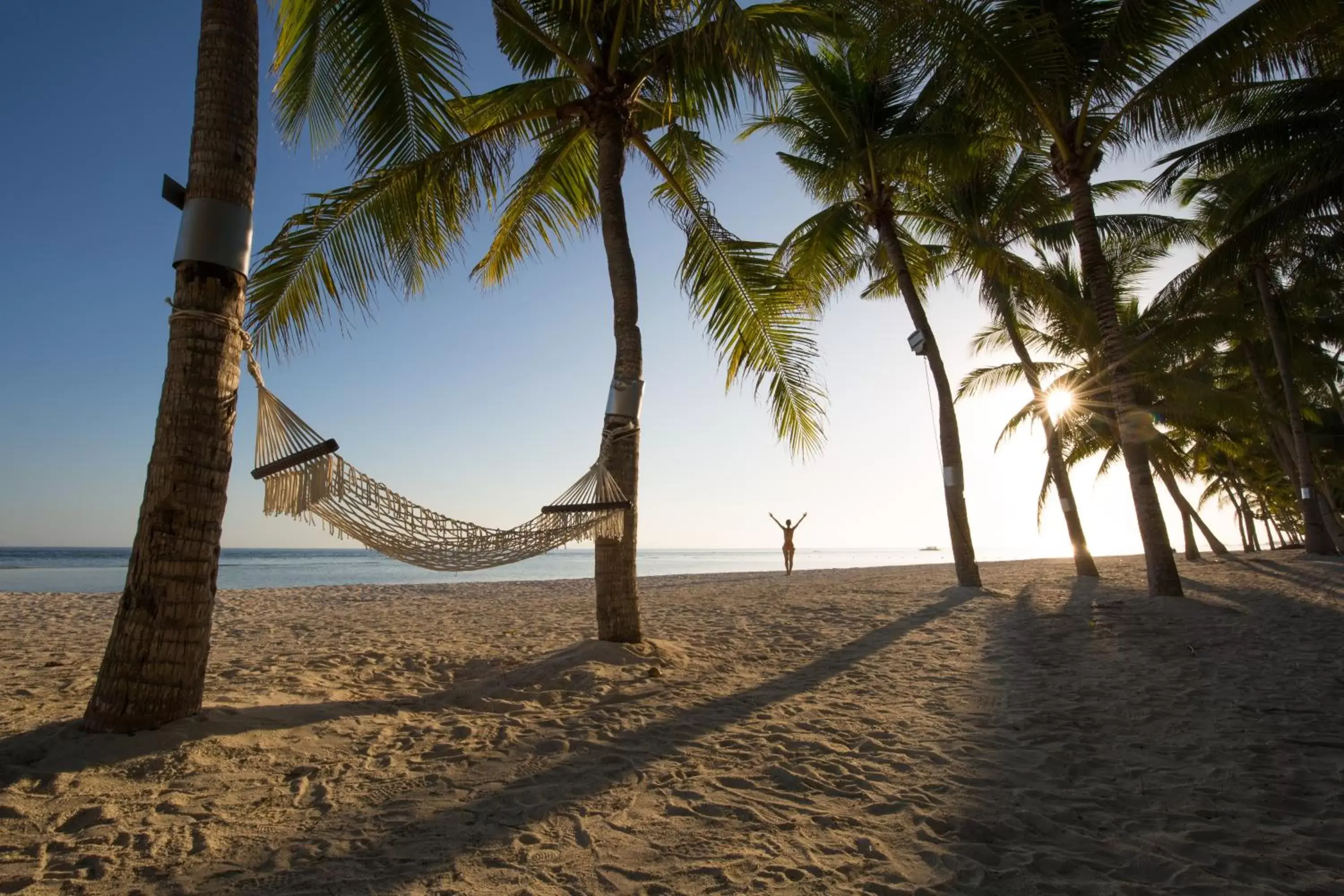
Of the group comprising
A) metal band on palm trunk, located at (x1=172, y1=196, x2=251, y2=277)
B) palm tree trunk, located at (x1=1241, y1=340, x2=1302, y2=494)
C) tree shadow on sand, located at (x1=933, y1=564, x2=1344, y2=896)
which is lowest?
tree shadow on sand, located at (x1=933, y1=564, x2=1344, y2=896)

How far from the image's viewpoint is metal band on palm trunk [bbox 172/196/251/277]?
279cm

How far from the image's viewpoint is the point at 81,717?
9.18 feet

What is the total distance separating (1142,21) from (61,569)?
36045 mm

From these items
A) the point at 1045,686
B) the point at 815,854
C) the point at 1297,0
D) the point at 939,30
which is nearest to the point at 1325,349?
the point at 1297,0

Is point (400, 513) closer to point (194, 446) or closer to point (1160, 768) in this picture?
point (194, 446)

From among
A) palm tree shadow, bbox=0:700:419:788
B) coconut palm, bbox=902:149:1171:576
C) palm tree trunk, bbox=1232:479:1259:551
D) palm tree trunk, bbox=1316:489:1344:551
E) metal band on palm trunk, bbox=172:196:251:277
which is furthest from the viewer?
palm tree trunk, bbox=1232:479:1259:551

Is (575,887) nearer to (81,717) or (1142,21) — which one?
(81,717)

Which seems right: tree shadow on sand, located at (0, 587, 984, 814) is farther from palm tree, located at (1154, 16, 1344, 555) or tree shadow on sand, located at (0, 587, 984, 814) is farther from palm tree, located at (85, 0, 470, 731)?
palm tree, located at (1154, 16, 1344, 555)

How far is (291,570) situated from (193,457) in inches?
1084

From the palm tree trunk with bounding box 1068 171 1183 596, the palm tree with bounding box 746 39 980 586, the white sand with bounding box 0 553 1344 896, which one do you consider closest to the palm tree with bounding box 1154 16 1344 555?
the palm tree trunk with bounding box 1068 171 1183 596

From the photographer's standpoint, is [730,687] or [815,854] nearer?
[815,854]

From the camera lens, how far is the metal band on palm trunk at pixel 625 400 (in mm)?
4512

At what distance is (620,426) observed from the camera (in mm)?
4477

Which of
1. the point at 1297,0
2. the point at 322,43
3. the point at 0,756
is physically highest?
the point at 1297,0
